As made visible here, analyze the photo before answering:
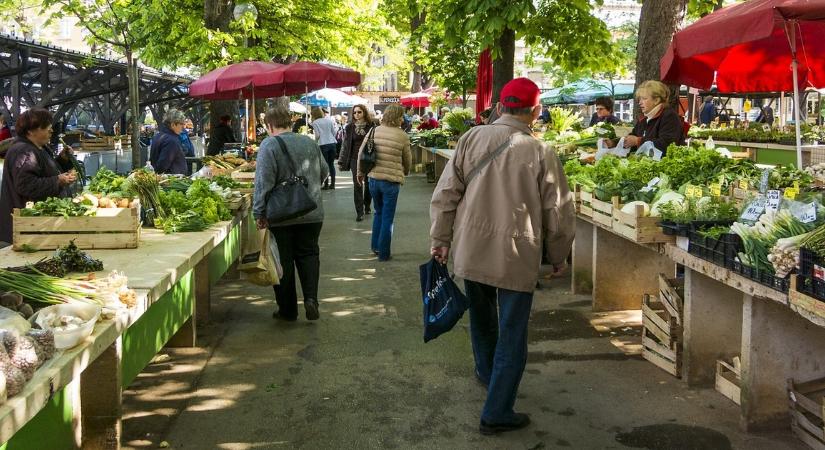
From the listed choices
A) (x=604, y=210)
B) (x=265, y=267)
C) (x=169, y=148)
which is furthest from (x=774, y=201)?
(x=169, y=148)

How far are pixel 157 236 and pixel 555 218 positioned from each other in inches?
125

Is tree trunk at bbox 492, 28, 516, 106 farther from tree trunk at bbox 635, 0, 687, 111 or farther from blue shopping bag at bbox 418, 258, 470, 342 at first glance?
blue shopping bag at bbox 418, 258, 470, 342

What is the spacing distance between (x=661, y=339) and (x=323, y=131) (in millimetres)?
12372

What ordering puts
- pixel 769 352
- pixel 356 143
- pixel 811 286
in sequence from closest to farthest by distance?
pixel 811 286
pixel 769 352
pixel 356 143

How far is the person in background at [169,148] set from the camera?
35.1ft

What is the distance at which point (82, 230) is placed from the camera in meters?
5.47

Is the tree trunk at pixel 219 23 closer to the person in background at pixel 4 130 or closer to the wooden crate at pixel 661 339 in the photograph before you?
the person in background at pixel 4 130

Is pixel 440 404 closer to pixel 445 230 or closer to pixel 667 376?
pixel 445 230

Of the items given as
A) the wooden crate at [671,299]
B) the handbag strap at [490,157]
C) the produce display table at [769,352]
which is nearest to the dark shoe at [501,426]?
the produce display table at [769,352]

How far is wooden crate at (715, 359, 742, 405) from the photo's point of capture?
4918 mm

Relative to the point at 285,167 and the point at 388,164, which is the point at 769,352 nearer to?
the point at 285,167

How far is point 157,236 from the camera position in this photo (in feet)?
20.3

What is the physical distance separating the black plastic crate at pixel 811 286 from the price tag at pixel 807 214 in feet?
1.90

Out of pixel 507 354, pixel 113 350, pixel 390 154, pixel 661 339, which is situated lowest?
pixel 661 339
